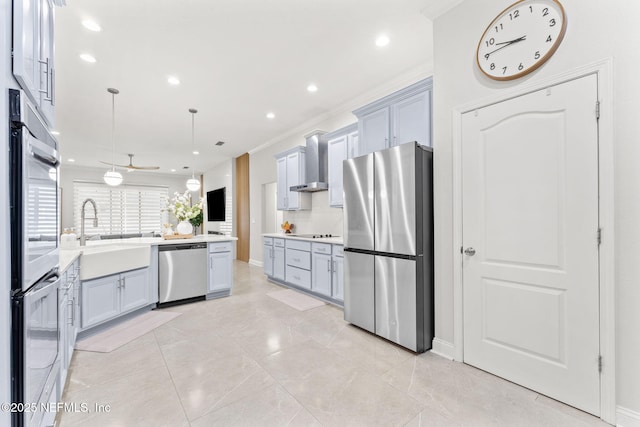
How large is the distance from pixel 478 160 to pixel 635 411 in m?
1.71

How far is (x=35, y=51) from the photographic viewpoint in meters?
→ 1.16

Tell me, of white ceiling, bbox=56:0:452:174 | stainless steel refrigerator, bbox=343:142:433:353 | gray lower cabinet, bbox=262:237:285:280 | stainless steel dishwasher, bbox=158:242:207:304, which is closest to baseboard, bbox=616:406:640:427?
stainless steel refrigerator, bbox=343:142:433:353

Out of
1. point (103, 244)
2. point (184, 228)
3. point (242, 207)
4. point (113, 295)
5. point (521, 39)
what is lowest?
point (113, 295)

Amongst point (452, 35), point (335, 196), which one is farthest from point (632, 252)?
point (335, 196)

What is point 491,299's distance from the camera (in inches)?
84.2

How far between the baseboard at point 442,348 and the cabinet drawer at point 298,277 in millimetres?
2139

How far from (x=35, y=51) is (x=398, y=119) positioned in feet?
9.27

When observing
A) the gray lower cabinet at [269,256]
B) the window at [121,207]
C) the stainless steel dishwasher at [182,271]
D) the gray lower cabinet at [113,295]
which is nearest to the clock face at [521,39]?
the stainless steel dishwasher at [182,271]

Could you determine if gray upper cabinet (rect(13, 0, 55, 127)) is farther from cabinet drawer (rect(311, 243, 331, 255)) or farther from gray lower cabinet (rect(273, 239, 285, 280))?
gray lower cabinet (rect(273, 239, 285, 280))

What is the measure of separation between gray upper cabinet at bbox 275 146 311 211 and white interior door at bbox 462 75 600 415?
3.26 metres

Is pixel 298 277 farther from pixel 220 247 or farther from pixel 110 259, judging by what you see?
pixel 110 259

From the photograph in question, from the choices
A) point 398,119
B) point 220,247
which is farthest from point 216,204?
point 398,119

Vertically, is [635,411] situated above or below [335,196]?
below

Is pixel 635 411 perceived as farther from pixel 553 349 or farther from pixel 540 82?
pixel 540 82
